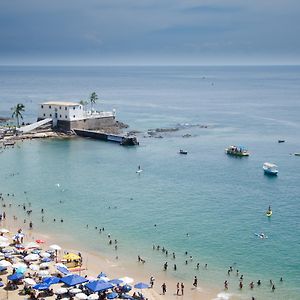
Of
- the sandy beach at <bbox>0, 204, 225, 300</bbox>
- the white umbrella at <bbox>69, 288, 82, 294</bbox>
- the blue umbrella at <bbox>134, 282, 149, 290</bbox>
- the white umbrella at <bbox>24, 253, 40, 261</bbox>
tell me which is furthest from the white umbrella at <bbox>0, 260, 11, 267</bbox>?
the blue umbrella at <bbox>134, 282, 149, 290</bbox>

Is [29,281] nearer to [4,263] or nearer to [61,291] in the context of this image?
[61,291]

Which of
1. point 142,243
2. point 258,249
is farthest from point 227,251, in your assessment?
point 142,243

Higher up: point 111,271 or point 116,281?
point 116,281

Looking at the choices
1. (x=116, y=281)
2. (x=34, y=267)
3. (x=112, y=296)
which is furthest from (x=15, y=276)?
(x=112, y=296)

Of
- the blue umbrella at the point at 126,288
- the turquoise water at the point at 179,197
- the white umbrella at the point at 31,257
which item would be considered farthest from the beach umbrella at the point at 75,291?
the turquoise water at the point at 179,197

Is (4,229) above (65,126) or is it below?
below

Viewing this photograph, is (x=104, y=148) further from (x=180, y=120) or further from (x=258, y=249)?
(x=258, y=249)

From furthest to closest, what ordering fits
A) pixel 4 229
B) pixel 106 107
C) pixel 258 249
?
pixel 106 107 → pixel 4 229 → pixel 258 249
